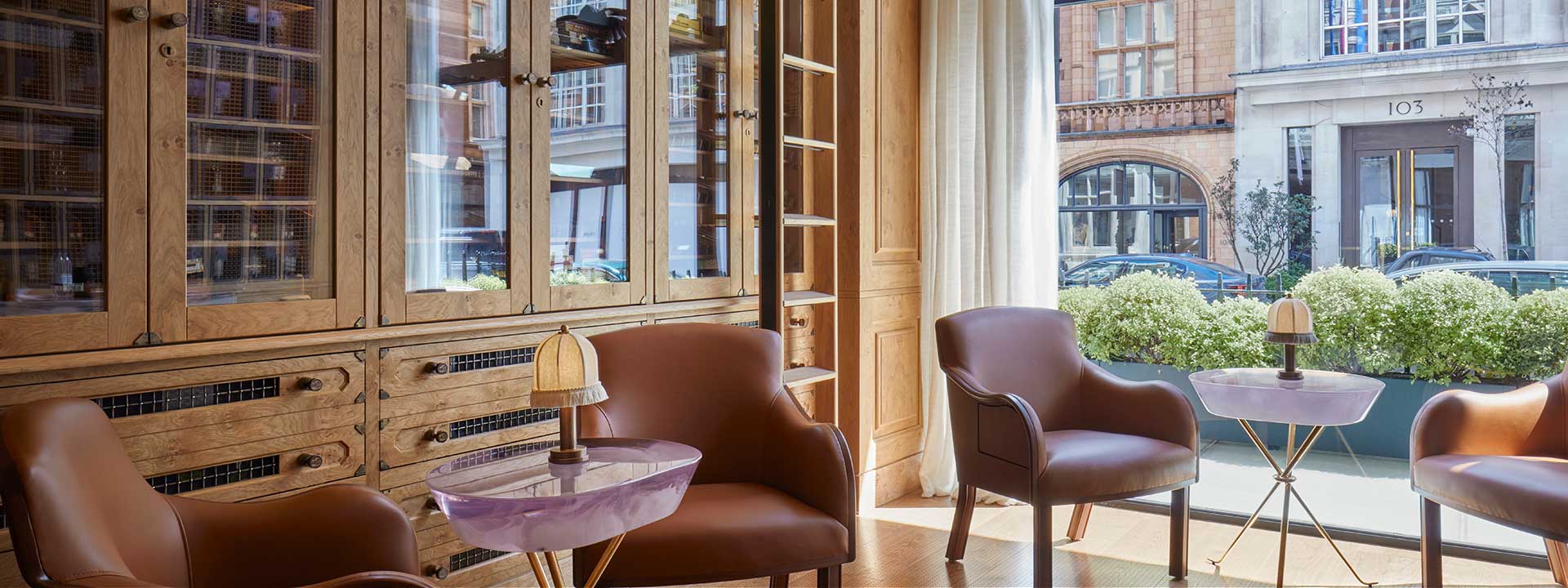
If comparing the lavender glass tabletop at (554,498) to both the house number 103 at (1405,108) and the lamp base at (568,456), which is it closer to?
the lamp base at (568,456)

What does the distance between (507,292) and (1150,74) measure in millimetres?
2870

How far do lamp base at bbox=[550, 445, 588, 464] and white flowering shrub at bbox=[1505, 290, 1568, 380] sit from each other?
3.41 metres

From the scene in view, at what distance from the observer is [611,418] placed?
8.59 ft

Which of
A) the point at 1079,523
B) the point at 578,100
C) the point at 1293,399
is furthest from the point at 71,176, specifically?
the point at 1079,523

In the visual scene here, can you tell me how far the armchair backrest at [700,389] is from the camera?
269cm

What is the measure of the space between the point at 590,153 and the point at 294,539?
159 cm

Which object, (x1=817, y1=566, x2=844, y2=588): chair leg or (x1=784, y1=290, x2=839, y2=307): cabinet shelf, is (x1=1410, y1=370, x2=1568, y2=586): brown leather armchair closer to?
(x1=817, y1=566, x2=844, y2=588): chair leg

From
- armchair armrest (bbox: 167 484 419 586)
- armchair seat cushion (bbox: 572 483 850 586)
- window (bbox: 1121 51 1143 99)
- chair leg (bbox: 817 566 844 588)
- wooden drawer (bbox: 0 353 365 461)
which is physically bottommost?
chair leg (bbox: 817 566 844 588)

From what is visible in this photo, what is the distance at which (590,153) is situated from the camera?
317cm

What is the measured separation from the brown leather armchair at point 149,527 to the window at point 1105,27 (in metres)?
3.56

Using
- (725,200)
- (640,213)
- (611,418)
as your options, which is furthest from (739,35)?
(611,418)

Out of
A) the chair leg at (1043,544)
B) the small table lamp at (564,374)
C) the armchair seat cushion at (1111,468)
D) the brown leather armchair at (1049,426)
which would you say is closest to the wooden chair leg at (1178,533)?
the brown leather armchair at (1049,426)

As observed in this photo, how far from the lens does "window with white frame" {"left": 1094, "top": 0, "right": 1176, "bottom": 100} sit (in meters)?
4.27

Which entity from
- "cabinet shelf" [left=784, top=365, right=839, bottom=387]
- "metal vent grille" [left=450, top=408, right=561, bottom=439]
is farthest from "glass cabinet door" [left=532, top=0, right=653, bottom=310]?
"cabinet shelf" [left=784, top=365, right=839, bottom=387]
